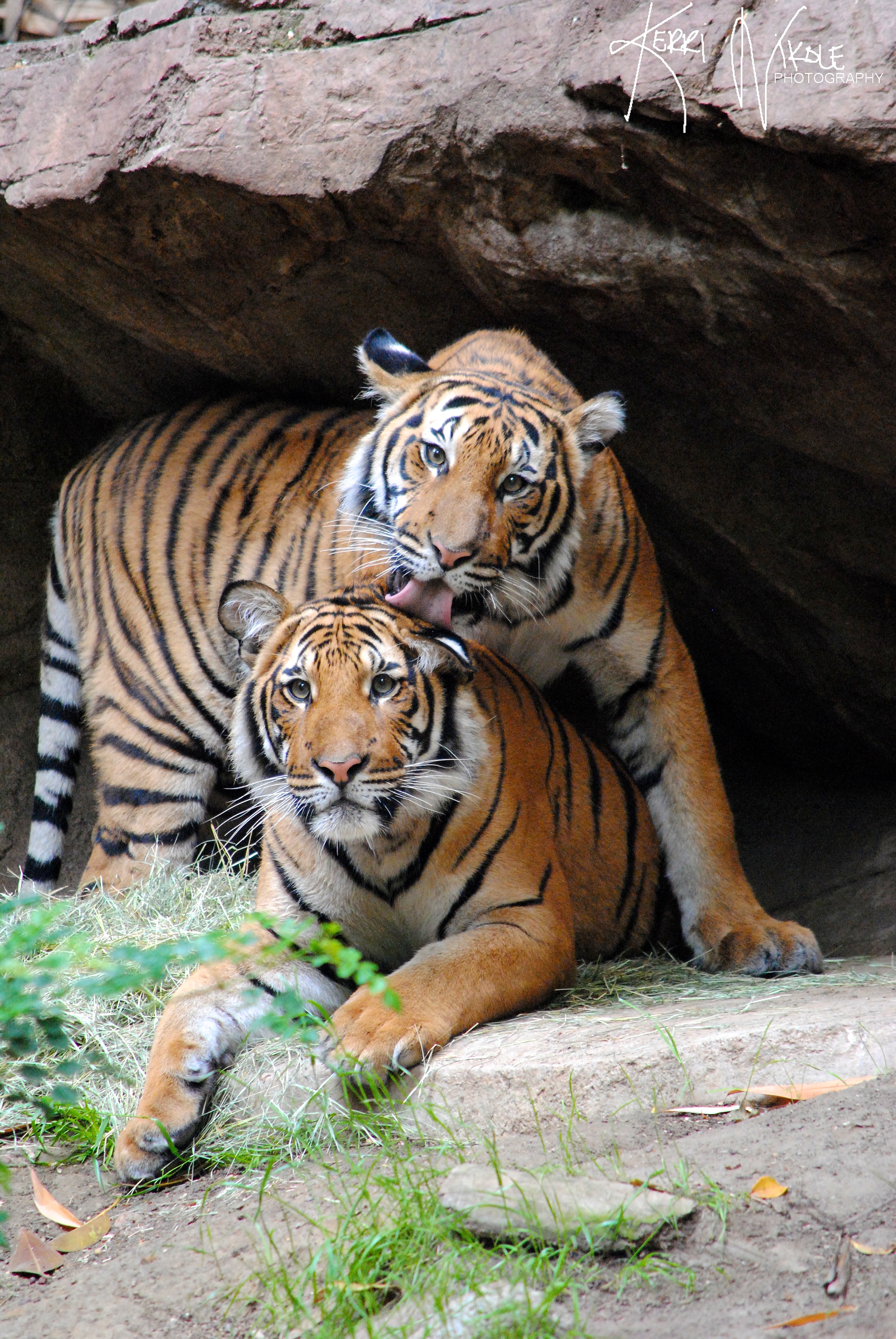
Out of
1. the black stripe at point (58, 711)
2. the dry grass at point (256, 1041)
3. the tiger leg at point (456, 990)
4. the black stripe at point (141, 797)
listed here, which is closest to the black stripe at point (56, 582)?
the black stripe at point (58, 711)

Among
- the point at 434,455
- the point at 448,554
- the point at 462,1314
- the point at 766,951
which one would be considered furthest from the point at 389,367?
the point at 462,1314

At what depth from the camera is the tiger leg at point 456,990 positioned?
242cm

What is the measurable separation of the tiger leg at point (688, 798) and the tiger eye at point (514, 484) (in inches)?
29.4

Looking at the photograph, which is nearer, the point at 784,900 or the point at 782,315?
the point at 782,315

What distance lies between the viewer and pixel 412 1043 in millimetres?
2438

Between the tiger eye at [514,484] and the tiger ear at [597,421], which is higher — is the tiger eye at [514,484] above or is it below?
below

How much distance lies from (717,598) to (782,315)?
1384 millimetres

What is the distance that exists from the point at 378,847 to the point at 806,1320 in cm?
143

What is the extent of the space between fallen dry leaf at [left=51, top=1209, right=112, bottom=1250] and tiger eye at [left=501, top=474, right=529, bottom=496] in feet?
6.09

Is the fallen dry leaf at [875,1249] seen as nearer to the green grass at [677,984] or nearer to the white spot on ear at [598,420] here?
the green grass at [677,984]

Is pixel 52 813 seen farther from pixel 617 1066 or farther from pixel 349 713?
pixel 617 1066

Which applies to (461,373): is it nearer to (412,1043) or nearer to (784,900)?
(412,1043)

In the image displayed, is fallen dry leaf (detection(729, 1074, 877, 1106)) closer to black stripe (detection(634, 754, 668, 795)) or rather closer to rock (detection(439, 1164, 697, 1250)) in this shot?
rock (detection(439, 1164, 697, 1250))

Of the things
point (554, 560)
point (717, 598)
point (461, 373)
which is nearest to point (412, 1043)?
point (554, 560)
